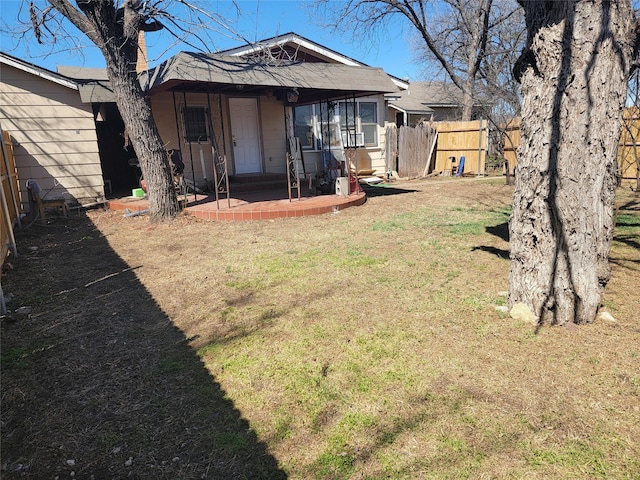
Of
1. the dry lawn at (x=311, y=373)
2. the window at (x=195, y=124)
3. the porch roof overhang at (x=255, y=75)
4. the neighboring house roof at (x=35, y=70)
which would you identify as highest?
the neighboring house roof at (x=35, y=70)

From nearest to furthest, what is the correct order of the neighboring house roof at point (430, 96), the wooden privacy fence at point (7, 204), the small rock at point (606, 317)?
the small rock at point (606, 317)
the wooden privacy fence at point (7, 204)
the neighboring house roof at point (430, 96)

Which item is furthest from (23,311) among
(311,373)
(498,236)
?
(498,236)

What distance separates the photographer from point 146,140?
301 inches

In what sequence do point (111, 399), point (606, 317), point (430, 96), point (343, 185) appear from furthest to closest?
point (430, 96) < point (343, 185) < point (606, 317) < point (111, 399)

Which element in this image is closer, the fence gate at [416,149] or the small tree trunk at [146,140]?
the small tree trunk at [146,140]

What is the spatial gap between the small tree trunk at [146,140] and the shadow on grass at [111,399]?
351cm

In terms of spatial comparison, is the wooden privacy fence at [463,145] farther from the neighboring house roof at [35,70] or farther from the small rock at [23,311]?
the small rock at [23,311]

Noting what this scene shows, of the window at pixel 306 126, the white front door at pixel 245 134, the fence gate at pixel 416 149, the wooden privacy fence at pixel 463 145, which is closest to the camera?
the white front door at pixel 245 134

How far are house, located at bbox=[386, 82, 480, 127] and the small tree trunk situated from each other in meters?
17.1

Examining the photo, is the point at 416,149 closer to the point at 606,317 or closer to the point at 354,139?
the point at 354,139

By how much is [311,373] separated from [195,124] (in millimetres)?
10055

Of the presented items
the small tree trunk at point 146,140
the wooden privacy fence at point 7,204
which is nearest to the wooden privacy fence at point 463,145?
the small tree trunk at point 146,140

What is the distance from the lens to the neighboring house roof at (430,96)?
24609 millimetres

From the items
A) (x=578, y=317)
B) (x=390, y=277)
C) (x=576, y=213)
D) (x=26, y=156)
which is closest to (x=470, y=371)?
(x=578, y=317)
